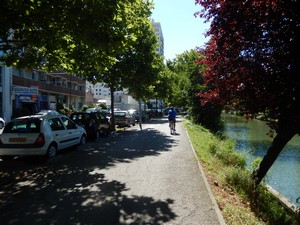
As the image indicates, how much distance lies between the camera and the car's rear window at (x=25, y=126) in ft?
35.1

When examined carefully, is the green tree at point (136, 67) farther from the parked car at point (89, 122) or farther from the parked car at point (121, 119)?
the parked car at point (89, 122)

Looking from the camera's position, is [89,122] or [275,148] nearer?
[275,148]

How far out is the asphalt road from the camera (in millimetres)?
5855

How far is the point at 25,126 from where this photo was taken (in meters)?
10.8

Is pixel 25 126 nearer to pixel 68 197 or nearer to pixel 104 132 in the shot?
pixel 68 197

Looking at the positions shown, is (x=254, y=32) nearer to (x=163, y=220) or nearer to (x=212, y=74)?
(x=212, y=74)

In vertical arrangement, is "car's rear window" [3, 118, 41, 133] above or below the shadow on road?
above

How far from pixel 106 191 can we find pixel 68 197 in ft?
2.81

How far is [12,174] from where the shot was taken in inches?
362

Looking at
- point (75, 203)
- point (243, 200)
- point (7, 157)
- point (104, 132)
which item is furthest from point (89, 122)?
point (243, 200)

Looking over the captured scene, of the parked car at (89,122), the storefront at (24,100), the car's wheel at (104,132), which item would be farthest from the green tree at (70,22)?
the storefront at (24,100)

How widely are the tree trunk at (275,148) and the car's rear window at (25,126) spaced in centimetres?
668

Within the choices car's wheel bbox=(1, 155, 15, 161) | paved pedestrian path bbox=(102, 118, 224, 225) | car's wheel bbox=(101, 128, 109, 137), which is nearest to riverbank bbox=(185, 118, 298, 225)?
paved pedestrian path bbox=(102, 118, 224, 225)

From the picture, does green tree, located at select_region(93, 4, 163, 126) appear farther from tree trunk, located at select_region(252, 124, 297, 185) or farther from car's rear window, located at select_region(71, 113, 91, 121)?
tree trunk, located at select_region(252, 124, 297, 185)
